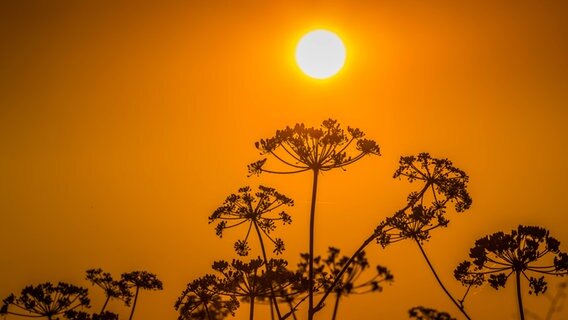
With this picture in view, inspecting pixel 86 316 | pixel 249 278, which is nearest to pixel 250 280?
pixel 249 278

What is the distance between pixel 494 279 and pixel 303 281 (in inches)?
300

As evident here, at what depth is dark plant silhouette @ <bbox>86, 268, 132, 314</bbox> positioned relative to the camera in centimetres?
1392

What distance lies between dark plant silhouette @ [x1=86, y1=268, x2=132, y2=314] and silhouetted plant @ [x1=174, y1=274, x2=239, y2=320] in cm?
287

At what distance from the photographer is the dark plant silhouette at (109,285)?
13917mm

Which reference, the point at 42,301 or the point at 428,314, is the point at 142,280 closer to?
the point at 42,301

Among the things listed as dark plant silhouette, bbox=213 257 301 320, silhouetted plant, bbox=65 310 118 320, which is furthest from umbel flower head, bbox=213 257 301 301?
silhouetted plant, bbox=65 310 118 320

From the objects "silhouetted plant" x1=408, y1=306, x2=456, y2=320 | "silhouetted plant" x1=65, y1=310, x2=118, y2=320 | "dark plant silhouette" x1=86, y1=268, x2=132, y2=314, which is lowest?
"silhouetted plant" x1=408, y1=306, x2=456, y2=320

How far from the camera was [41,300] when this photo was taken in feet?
39.8

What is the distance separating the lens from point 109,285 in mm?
14070

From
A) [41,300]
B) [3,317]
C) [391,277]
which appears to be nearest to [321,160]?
[391,277]

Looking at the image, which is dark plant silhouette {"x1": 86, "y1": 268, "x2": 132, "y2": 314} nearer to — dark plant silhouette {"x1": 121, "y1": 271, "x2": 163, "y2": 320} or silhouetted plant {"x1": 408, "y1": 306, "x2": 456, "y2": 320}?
dark plant silhouette {"x1": 121, "y1": 271, "x2": 163, "y2": 320}

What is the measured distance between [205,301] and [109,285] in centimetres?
484

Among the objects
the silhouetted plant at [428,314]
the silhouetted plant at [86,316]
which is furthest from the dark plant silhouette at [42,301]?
the silhouetted plant at [428,314]

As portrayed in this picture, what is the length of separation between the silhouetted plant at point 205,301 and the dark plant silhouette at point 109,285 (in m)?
2.87
